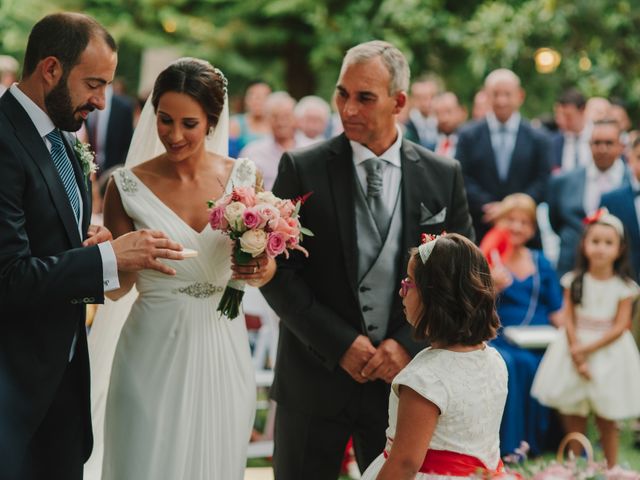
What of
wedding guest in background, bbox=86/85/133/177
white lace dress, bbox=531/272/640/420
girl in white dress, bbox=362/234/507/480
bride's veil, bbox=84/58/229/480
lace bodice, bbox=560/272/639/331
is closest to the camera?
girl in white dress, bbox=362/234/507/480

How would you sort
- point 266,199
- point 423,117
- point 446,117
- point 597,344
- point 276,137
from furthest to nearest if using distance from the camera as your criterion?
point 423,117 < point 446,117 < point 276,137 < point 597,344 < point 266,199

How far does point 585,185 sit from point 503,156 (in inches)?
31.5

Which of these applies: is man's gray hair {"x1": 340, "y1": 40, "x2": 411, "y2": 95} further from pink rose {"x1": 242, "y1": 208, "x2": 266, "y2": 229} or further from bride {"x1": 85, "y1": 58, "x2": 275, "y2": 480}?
pink rose {"x1": 242, "y1": 208, "x2": 266, "y2": 229}

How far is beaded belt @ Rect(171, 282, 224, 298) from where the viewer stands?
167 inches

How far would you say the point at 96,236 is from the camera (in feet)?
12.4

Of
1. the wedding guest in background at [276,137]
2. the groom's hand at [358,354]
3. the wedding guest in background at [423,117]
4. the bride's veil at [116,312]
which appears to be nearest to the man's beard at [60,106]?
the bride's veil at [116,312]

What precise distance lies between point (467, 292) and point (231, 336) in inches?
50.3

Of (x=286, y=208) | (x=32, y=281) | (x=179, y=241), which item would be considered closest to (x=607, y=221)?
(x=286, y=208)

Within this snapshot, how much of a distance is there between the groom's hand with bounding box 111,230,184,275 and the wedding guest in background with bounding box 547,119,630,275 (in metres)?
5.46

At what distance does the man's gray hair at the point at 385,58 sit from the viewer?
4.37 metres

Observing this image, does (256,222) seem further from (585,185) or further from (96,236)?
(585,185)

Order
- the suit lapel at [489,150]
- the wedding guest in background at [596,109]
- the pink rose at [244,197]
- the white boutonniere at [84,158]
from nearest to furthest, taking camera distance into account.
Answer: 1. the white boutonniere at [84,158]
2. the pink rose at [244,197]
3. the suit lapel at [489,150]
4. the wedding guest in background at [596,109]

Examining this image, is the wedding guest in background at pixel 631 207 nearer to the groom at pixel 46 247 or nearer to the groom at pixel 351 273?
the groom at pixel 351 273

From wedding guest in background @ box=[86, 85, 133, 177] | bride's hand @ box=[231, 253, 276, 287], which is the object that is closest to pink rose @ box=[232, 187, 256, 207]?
bride's hand @ box=[231, 253, 276, 287]
